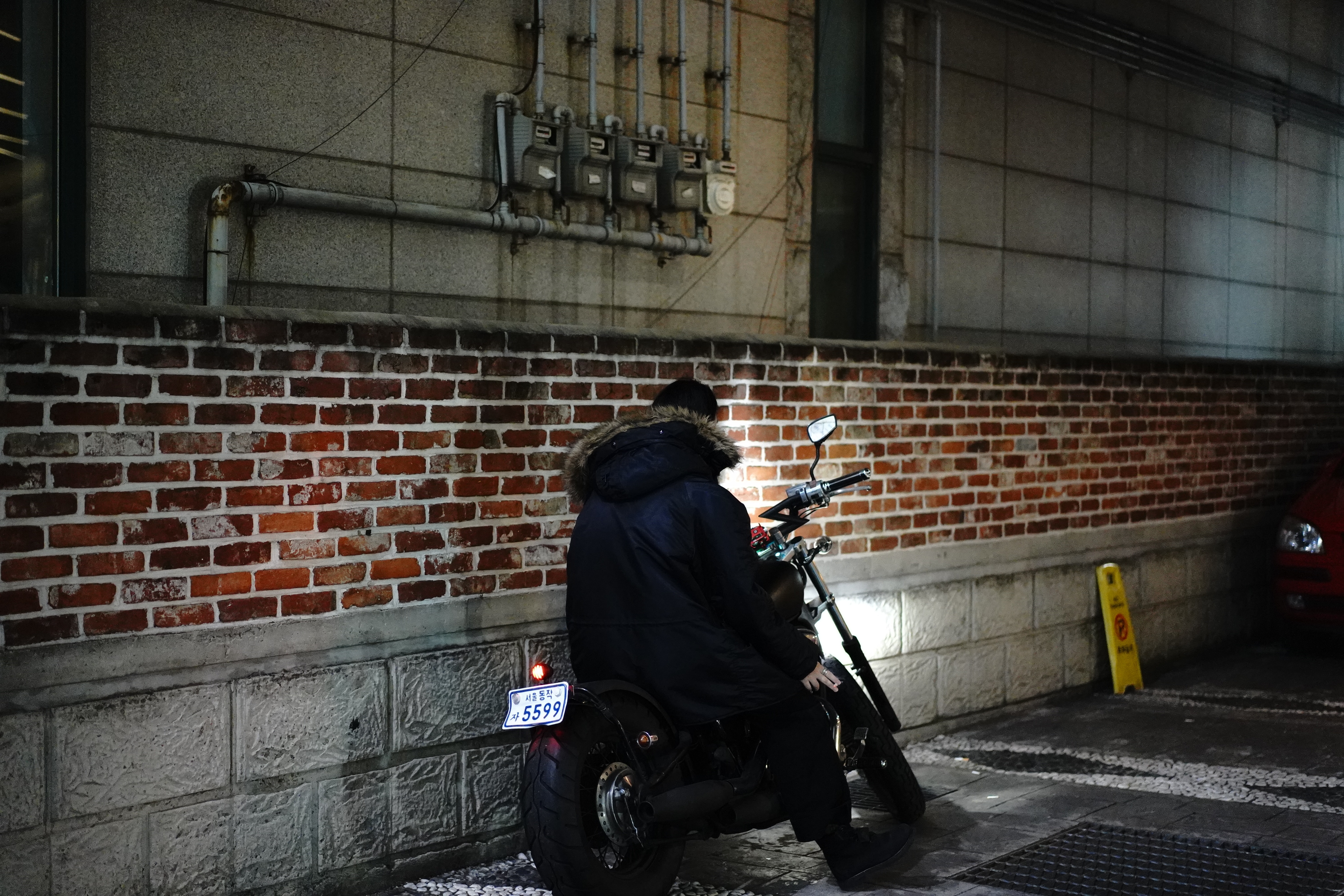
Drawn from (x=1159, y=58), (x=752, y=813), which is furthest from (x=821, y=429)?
(x=1159, y=58)

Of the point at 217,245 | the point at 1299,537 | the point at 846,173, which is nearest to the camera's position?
the point at 217,245

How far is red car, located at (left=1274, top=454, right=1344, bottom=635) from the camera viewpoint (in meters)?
10.4

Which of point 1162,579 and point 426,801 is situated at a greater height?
point 1162,579

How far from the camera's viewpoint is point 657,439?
5.32 m

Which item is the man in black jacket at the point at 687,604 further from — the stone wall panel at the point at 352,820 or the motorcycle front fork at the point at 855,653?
Result: the stone wall panel at the point at 352,820

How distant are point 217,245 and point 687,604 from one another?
2.62m

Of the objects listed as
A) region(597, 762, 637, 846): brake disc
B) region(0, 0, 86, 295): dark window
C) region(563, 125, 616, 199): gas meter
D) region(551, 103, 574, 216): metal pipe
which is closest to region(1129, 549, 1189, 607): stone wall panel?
region(563, 125, 616, 199): gas meter

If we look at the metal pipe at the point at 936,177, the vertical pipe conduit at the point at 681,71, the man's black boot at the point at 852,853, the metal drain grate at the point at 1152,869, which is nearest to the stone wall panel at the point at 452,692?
the man's black boot at the point at 852,853

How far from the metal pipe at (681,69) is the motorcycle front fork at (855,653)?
116 inches

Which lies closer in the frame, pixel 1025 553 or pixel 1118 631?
pixel 1025 553

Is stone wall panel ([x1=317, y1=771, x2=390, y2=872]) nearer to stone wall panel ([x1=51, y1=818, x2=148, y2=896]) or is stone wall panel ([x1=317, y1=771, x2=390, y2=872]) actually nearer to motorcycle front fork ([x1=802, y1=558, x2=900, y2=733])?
stone wall panel ([x1=51, y1=818, x2=148, y2=896])

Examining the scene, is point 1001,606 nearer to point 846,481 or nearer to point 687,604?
point 846,481

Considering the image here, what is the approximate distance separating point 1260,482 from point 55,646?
9.55 metres

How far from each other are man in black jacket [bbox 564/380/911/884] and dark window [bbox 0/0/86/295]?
2.29 m
